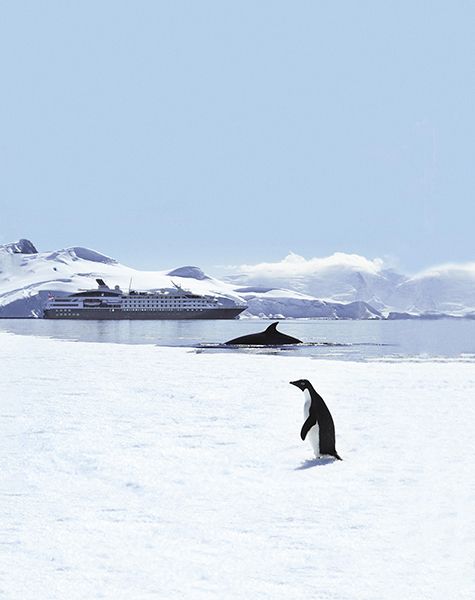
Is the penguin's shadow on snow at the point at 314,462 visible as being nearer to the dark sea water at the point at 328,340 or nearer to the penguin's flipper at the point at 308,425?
the penguin's flipper at the point at 308,425

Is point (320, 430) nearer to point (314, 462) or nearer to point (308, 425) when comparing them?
point (308, 425)

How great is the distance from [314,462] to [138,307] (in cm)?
14635

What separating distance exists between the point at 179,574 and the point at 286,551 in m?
0.79

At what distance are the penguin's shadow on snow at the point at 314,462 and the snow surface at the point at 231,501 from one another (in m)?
0.04

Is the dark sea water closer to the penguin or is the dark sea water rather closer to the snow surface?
the snow surface

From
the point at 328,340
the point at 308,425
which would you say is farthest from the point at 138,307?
the point at 308,425

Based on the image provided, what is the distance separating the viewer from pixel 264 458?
790cm

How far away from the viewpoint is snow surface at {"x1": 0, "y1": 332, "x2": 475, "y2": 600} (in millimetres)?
4215


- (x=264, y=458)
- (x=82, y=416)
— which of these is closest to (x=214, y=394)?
(x=82, y=416)

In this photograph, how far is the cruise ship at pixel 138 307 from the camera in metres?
151

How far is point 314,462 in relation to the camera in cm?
777

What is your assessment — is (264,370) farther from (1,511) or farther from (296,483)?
(1,511)

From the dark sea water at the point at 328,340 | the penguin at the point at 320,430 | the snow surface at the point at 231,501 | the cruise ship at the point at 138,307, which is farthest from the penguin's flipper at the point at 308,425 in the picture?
the cruise ship at the point at 138,307

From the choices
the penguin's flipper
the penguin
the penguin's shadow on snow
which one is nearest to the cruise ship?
the penguin
